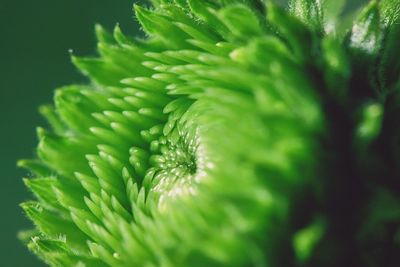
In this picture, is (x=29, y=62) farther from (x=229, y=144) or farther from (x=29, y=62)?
(x=229, y=144)

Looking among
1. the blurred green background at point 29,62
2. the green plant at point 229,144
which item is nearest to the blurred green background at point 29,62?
the blurred green background at point 29,62

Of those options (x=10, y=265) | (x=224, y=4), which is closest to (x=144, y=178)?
(x=224, y=4)

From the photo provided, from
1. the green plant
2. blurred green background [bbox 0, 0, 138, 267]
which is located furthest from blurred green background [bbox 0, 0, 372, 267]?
the green plant

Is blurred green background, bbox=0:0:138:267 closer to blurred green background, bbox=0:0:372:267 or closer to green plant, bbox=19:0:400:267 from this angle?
blurred green background, bbox=0:0:372:267

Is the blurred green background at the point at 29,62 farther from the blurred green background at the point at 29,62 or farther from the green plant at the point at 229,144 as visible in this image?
the green plant at the point at 229,144

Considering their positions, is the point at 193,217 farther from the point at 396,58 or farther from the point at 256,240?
the point at 396,58

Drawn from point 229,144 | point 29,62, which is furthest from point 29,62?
point 229,144
